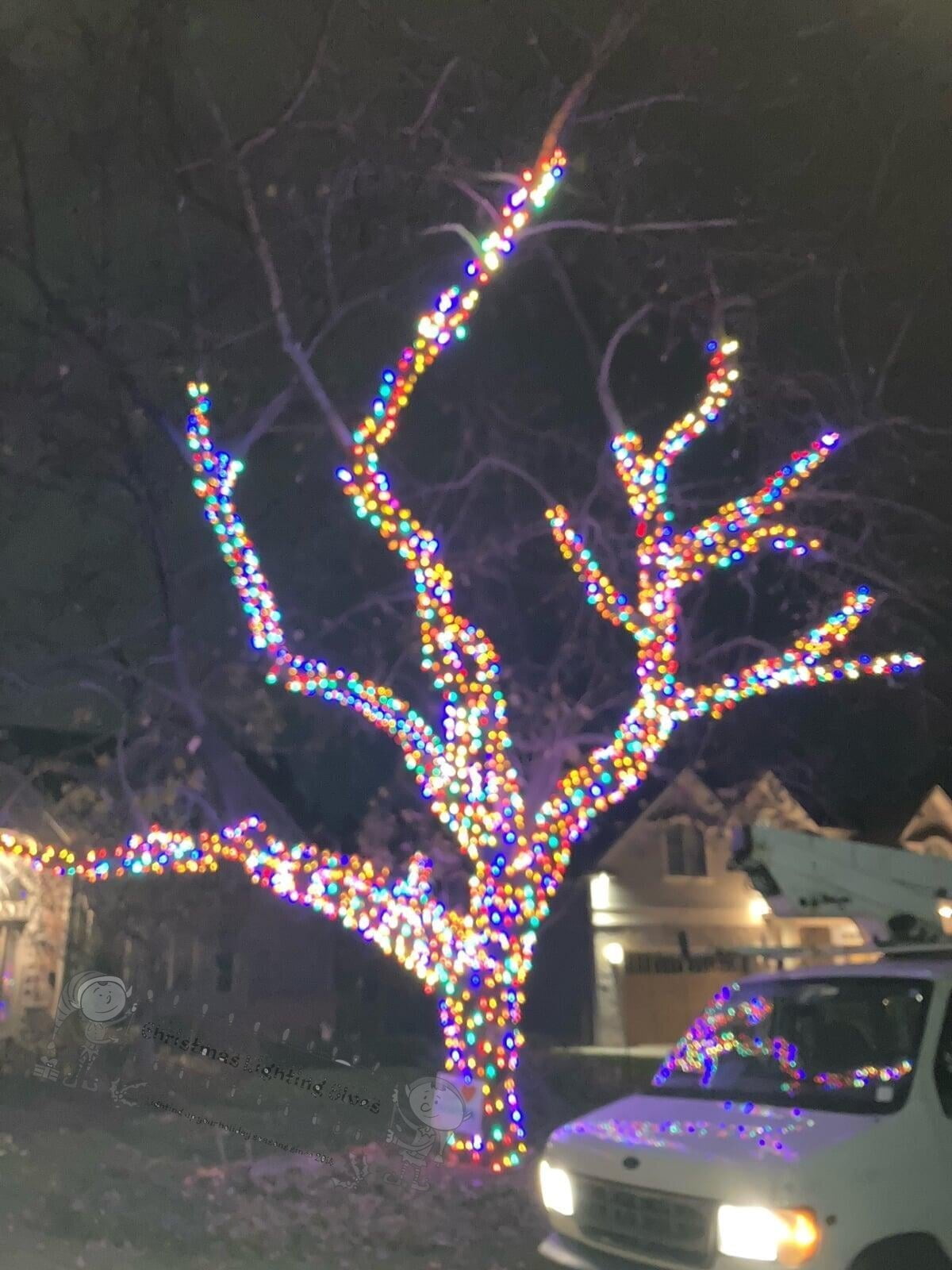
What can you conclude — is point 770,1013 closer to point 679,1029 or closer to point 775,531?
point 775,531

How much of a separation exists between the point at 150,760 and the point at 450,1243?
8640mm

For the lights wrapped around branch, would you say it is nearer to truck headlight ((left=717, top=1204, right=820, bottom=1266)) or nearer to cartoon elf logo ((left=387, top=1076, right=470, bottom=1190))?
cartoon elf logo ((left=387, top=1076, right=470, bottom=1190))

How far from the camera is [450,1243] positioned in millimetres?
6250

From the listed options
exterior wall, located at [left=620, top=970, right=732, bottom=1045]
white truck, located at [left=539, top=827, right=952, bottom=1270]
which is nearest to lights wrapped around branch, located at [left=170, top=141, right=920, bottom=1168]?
white truck, located at [left=539, top=827, right=952, bottom=1270]

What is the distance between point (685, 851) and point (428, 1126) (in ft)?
46.8

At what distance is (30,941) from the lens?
16.3 metres

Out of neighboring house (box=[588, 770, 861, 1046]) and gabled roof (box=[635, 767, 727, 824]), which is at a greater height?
gabled roof (box=[635, 767, 727, 824])

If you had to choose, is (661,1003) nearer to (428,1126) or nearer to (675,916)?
(675,916)

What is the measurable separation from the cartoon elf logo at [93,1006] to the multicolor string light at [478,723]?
261 inches

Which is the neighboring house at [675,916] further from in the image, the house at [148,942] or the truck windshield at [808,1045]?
the truck windshield at [808,1045]

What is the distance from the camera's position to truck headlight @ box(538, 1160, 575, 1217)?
16.2 feet

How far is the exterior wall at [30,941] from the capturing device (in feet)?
52.0

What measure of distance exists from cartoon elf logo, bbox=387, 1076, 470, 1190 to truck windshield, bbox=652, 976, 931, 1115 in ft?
10.4

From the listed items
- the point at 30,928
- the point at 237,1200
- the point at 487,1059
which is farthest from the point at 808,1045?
the point at 30,928
